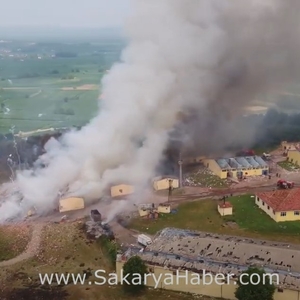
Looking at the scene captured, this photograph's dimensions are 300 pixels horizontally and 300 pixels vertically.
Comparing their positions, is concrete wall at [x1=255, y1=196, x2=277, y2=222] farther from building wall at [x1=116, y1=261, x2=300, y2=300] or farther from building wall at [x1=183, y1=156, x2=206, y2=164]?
building wall at [x1=183, y1=156, x2=206, y2=164]

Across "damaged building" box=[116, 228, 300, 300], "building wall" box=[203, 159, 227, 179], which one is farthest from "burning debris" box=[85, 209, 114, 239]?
"building wall" box=[203, 159, 227, 179]

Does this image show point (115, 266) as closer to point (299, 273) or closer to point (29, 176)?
point (299, 273)

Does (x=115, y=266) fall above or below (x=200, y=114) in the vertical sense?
below

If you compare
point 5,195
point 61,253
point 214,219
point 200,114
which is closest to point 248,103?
point 200,114

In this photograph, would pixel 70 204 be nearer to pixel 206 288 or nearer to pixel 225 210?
pixel 225 210

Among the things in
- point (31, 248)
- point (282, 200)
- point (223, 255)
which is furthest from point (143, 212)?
point (282, 200)

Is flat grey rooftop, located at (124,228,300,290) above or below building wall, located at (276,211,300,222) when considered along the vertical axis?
above

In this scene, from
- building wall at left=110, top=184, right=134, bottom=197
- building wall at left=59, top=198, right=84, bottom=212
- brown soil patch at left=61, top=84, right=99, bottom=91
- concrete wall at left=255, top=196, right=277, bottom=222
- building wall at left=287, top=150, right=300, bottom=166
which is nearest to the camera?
concrete wall at left=255, top=196, right=277, bottom=222
